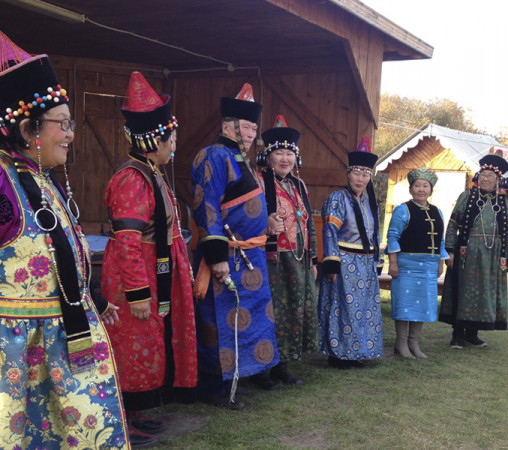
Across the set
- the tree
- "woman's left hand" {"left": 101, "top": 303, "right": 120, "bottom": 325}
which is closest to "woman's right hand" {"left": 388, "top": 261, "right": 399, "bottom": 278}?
"woman's left hand" {"left": 101, "top": 303, "right": 120, "bottom": 325}

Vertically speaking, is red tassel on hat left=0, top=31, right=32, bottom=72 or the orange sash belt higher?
red tassel on hat left=0, top=31, right=32, bottom=72

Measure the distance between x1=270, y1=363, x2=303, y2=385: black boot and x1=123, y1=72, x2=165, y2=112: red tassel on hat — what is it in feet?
7.35

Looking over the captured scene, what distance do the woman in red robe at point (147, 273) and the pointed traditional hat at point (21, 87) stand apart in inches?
38.9

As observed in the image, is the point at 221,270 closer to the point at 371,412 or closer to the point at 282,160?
the point at 282,160

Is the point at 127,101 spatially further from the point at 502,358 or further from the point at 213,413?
the point at 502,358

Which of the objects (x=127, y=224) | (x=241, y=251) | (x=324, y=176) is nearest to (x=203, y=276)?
(x=241, y=251)

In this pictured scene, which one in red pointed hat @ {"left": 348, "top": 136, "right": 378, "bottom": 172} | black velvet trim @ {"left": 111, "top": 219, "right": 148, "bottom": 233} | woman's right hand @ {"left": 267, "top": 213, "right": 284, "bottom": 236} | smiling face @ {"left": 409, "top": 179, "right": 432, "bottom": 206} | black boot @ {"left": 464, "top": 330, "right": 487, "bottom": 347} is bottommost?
black boot @ {"left": 464, "top": 330, "right": 487, "bottom": 347}

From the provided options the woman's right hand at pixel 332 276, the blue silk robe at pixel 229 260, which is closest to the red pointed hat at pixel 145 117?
the blue silk robe at pixel 229 260

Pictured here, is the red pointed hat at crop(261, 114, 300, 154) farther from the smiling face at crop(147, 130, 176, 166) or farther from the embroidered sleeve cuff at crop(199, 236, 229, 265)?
the smiling face at crop(147, 130, 176, 166)

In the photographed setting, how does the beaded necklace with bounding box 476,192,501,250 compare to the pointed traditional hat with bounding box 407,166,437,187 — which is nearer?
the pointed traditional hat with bounding box 407,166,437,187

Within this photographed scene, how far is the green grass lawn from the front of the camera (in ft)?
10.9

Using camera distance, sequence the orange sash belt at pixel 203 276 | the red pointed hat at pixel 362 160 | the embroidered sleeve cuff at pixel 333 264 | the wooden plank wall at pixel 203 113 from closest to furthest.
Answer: the orange sash belt at pixel 203 276 < the embroidered sleeve cuff at pixel 333 264 < the red pointed hat at pixel 362 160 < the wooden plank wall at pixel 203 113

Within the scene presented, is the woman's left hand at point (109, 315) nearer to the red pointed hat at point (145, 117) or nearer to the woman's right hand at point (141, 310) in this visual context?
the woman's right hand at point (141, 310)

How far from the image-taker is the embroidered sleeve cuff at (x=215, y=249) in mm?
3578
